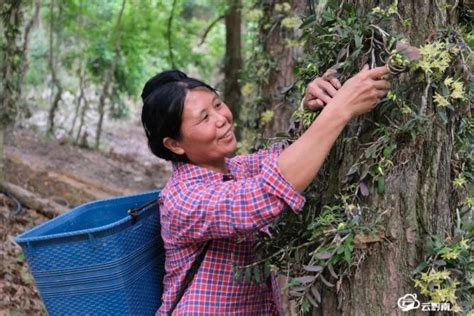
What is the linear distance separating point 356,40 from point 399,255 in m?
0.62

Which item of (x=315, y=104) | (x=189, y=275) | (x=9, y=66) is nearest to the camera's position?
(x=315, y=104)

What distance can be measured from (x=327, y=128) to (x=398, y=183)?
275 mm

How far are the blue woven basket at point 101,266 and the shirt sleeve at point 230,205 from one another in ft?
0.83

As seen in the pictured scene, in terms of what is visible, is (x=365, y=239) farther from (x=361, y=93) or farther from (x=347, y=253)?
(x=361, y=93)

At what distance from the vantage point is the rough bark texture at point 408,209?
1774 mm

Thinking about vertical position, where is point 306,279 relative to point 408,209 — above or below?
below

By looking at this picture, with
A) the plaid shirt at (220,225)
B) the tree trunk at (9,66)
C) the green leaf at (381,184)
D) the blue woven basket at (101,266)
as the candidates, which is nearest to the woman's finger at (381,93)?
the green leaf at (381,184)

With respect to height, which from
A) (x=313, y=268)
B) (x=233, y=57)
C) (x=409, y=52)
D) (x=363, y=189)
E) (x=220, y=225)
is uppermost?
(x=233, y=57)

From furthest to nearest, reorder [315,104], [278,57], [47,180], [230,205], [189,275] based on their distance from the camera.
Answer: [47,180]
[278,57]
[189,275]
[315,104]
[230,205]

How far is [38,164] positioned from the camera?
8508mm

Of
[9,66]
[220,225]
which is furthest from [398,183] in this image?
[9,66]

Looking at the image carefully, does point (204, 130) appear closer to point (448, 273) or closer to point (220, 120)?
point (220, 120)

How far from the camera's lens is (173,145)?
7.02 feet

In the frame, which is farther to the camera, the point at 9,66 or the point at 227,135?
the point at 9,66
